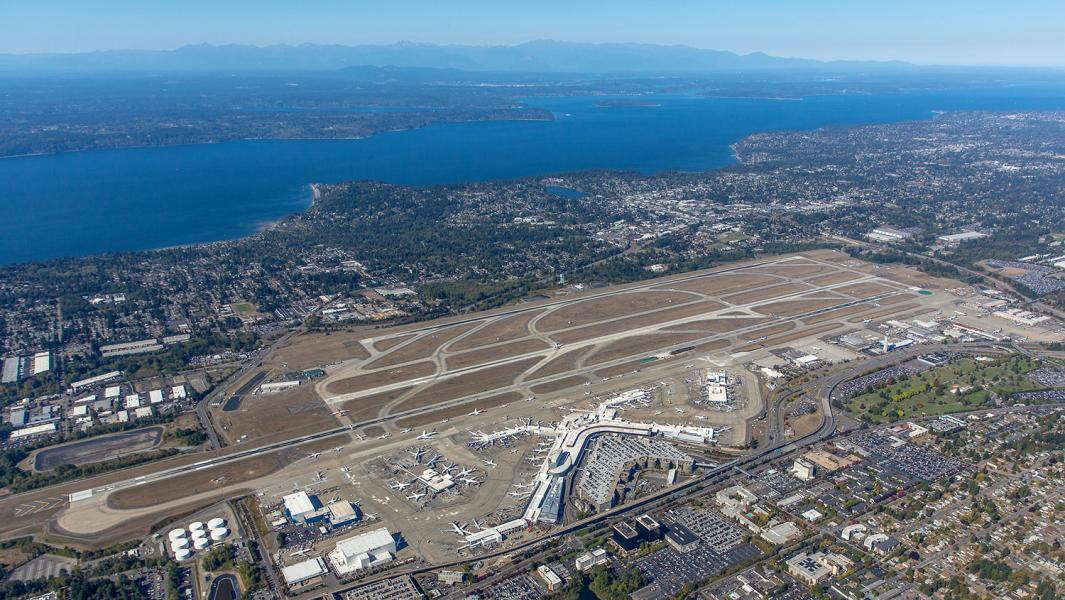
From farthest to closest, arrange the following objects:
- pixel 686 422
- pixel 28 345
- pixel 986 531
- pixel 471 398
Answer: pixel 28 345, pixel 471 398, pixel 686 422, pixel 986 531

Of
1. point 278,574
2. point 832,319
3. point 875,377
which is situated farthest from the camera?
point 832,319

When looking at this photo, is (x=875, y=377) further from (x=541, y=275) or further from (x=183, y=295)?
(x=183, y=295)

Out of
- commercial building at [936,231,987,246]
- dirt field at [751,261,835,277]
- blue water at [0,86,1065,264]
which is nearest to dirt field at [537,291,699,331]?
dirt field at [751,261,835,277]

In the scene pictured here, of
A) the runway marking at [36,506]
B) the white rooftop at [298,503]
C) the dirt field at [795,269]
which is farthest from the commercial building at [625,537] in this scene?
the dirt field at [795,269]

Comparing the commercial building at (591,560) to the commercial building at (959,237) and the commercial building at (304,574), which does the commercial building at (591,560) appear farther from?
the commercial building at (959,237)

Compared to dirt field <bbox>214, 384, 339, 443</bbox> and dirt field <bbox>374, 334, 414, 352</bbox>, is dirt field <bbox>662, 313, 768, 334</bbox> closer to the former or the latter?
dirt field <bbox>374, 334, 414, 352</bbox>

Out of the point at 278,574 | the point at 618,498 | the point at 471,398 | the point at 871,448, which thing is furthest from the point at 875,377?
the point at 278,574
